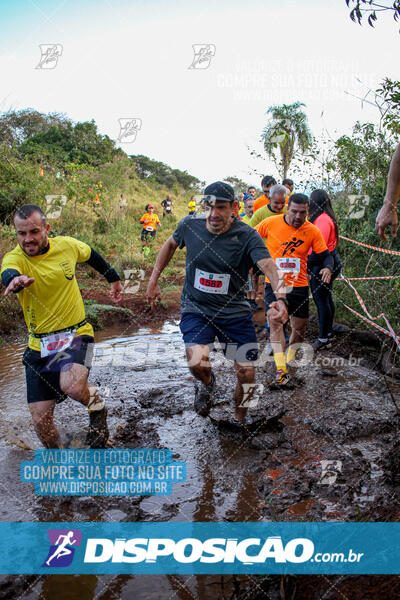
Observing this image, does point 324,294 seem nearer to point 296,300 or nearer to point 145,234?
point 296,300

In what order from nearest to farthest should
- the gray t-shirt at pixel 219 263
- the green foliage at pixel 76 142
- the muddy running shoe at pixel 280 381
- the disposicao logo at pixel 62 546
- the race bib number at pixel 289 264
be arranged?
the disposicao logo at pixel 62 546, the gray t-shirt at pixel 219 263, the muddy running shoe at pixel 280 381, the race bib number at pixel 289 264, the green foliage at pixel 76 142

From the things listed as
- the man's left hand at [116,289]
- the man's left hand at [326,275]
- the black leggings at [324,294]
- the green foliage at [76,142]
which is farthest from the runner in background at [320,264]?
the green foliage at [76,142]

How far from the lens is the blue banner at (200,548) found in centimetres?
223

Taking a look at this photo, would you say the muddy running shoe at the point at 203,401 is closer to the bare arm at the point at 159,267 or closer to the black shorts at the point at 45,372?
the bare arm at the point at 159,267

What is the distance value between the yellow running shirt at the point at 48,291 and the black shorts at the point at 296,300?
8.73ft

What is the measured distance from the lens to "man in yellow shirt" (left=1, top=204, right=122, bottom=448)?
3.35 m

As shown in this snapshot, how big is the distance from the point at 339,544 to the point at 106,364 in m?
4.54

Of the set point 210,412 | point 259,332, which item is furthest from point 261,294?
point 210,412

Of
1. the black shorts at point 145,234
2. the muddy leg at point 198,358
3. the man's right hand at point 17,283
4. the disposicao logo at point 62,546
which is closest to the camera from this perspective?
the disposicao logo at point 62,546

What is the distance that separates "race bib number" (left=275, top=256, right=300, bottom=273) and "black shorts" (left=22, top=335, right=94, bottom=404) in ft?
9.49

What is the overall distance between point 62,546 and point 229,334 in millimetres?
→ 2113

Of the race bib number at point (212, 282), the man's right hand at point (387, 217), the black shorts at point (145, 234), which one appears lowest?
the race bib number at point (212, 282)

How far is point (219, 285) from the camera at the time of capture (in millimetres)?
4004

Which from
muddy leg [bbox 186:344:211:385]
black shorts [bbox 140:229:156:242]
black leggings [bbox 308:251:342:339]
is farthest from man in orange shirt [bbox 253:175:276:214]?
black shorts [bbox 140:229:156:242]
